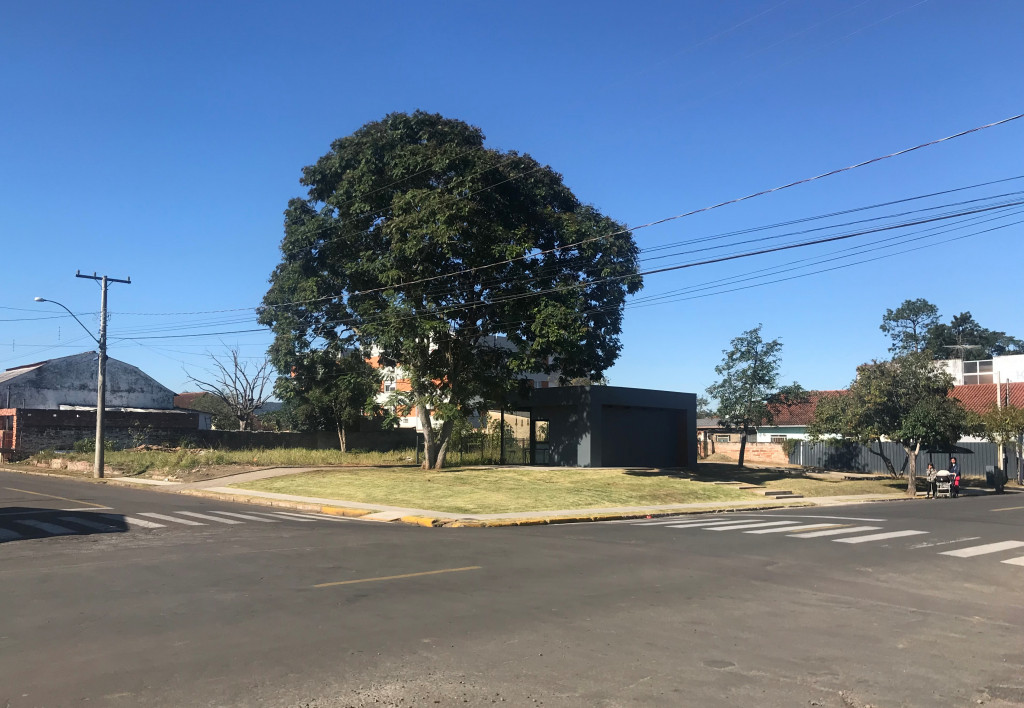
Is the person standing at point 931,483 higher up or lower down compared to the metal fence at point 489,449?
lower down

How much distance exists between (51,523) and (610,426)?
27.3 meters

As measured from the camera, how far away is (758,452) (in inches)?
2340

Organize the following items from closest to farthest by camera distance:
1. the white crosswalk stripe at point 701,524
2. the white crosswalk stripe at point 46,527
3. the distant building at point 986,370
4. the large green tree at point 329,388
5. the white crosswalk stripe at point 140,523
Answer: the white crosswalk stripe at point 46,527 → the white crosswalk stripe at point 140,523 → the white crosswalk stripe at point 701,524 → the large green tree at point 329,388 → the distant building at point 986,370

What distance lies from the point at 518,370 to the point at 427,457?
6.40 m

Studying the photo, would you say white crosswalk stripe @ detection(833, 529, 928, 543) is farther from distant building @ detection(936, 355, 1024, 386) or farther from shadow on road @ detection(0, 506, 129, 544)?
distant building @ detection(936, 355, 1024, 386)

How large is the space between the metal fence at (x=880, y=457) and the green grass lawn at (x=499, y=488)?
20.4 meters

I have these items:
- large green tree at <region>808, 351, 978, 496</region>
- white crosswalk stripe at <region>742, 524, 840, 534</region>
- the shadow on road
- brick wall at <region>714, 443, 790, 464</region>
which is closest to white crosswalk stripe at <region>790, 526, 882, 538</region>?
white crosswalk stripe at <region>742, 524, 840, 534</region>

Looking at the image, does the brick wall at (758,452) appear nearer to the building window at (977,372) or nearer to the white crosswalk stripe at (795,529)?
the building window at (977,372)

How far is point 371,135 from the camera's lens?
114 feet

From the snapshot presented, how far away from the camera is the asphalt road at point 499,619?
245 inches

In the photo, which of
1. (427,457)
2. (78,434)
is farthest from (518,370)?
(78,434)

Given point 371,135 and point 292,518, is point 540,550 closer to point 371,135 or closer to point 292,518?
point 292,518

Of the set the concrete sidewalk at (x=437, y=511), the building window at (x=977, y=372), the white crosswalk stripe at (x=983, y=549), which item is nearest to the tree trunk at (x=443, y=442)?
the concrete sidewalk at (x=437, y=511)

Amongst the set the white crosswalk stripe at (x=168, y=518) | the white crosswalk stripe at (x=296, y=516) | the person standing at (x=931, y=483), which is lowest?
the person standing at (x=931, y=483)
